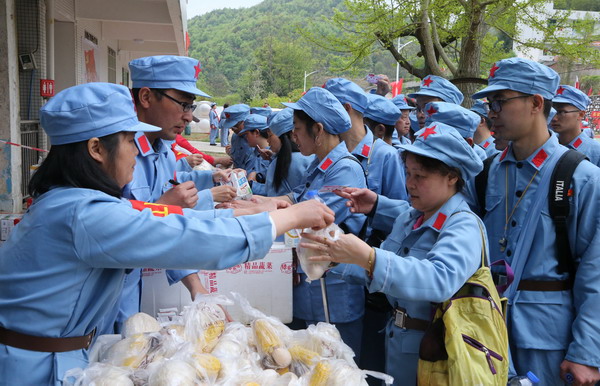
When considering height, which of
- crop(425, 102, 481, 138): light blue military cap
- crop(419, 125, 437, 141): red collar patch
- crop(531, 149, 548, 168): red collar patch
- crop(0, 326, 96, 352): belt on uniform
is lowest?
crop(0, 326, 96, 352): belt on uniform

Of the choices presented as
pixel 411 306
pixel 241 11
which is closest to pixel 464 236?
pixel 411 306

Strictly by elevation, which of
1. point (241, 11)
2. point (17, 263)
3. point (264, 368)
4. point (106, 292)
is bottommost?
point (264, 368)

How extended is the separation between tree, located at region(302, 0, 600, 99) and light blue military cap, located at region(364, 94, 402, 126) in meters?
6.39

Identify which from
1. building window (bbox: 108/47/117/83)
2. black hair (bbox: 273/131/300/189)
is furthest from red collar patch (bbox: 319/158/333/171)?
building window (bbox: 108/47/117/83)

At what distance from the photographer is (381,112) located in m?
5.36

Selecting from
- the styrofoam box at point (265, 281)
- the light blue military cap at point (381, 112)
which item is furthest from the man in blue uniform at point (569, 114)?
the styrofoam box at point (265, 281)

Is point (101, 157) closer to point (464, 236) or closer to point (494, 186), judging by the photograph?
point (464, 236)

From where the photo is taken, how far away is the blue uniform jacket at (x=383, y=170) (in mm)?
4180

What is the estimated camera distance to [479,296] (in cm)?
221

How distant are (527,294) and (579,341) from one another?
11.8 inches

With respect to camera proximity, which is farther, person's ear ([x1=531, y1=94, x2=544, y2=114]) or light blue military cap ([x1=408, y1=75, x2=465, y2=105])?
light blue military cap ([x1=408, y1=75, x2=465, y2=105])

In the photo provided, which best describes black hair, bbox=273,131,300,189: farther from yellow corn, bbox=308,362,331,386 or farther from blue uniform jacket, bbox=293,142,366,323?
yellow corn, bbox=308,362,331,386

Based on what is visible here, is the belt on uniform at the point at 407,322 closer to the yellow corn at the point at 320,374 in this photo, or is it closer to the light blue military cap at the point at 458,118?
the yellow corn at the point at 320,374

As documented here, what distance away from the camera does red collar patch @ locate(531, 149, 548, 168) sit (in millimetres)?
2762
